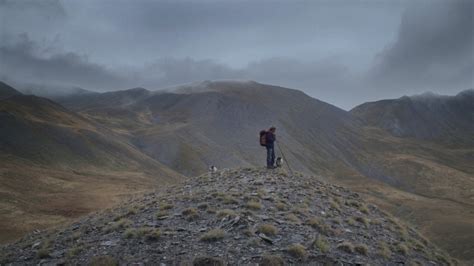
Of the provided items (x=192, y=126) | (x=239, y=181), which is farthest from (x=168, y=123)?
(x=239, y=181)

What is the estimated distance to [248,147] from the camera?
128875mm

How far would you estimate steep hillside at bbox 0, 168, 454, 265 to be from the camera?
12250 millimetres

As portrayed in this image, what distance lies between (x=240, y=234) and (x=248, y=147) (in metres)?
116

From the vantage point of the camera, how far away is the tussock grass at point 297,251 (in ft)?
40.1

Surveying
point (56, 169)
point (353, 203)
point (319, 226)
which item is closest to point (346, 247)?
point (319, 226)

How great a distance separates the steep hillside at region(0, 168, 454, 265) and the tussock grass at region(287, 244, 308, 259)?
0.03m

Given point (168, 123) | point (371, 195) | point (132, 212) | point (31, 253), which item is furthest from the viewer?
point (168, 123)

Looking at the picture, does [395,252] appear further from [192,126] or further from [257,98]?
[257,98]

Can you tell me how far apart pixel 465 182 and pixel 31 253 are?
13400 cm

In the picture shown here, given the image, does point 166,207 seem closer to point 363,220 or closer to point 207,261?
point 207,261

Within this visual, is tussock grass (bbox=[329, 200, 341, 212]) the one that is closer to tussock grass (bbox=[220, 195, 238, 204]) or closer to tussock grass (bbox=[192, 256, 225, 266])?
tussock grass (bbox=[220, 195, 238, 204])

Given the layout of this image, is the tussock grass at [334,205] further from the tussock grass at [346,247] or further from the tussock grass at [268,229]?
the tussock grass at [268,229]

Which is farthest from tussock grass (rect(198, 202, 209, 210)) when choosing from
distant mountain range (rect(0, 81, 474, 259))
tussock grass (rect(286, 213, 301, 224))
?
distant mountain range (rect(0, 81, 474, 259))

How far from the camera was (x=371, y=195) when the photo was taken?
322ft
